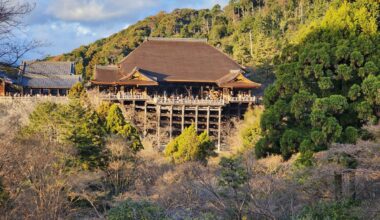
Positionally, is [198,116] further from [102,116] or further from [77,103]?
[77,103]

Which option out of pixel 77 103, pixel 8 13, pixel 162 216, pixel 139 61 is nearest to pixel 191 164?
pixel 77 103

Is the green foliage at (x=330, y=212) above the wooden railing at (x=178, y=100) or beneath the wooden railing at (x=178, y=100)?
beneath

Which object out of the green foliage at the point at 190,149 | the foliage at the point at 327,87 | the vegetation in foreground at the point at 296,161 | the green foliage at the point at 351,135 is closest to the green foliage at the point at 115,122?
the green foliage at the point at 190,149

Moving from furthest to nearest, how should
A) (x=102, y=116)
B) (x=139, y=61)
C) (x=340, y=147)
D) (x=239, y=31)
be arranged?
(x=239, y=31) < (x=139, y=61) < (x=102, y=116) < (x=340, y=147)

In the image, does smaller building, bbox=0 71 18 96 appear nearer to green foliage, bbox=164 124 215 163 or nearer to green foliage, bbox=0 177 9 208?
green foliage, bbox=164 124 215 163

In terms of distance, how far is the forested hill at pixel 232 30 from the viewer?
39.5 meters

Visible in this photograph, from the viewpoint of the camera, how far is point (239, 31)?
48156mm

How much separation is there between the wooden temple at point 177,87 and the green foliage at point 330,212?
17009 millimetres

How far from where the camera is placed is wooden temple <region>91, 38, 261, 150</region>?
2719 centimetres

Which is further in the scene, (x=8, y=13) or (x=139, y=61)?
(x=139, y=61)

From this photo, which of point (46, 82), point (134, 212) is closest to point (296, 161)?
point (134, 212)

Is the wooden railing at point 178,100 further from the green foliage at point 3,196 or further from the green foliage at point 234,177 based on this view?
the green foliage at point 3,196

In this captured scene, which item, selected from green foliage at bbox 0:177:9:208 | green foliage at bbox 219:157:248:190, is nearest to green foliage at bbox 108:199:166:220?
green foliage at bbox 219:157:248:190

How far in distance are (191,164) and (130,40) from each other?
35922 mm
